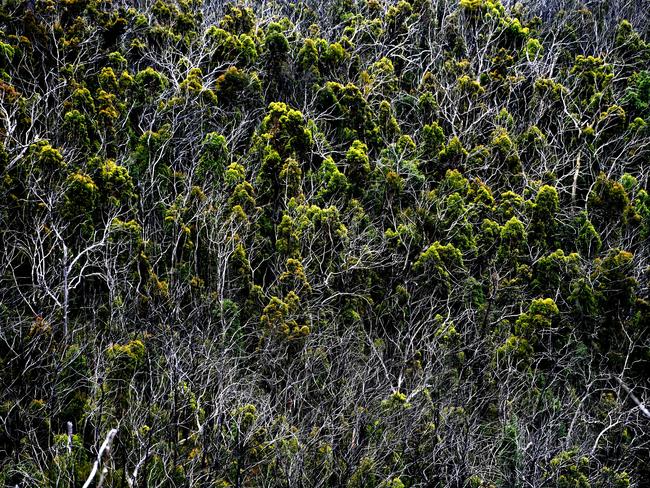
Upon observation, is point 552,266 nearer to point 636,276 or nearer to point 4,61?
point 636,276

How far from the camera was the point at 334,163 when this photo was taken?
17625 millimetres

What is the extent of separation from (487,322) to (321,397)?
4.07 m

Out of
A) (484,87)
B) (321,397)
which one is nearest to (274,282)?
(321,397)

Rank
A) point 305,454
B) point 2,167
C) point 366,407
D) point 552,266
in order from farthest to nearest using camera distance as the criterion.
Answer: point 552,266, point 2,167, point 366,407, point 305,454

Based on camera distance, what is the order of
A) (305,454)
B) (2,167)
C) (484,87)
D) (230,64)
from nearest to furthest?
(305,454), (2,167), (230,64), (484,87)

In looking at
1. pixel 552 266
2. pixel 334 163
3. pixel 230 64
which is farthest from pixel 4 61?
pixel 552 266

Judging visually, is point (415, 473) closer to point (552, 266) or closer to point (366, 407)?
point (366, 407)

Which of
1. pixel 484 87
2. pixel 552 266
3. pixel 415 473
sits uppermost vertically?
pixel 484 87

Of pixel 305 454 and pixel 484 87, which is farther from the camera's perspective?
pixel 484 87

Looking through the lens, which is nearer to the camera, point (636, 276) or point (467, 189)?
point (636, 276)

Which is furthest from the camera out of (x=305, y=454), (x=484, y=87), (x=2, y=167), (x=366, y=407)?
(x=484, y=87)

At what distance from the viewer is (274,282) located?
1561 cm

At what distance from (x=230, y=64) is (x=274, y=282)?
7051 mm

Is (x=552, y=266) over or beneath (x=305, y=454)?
over
